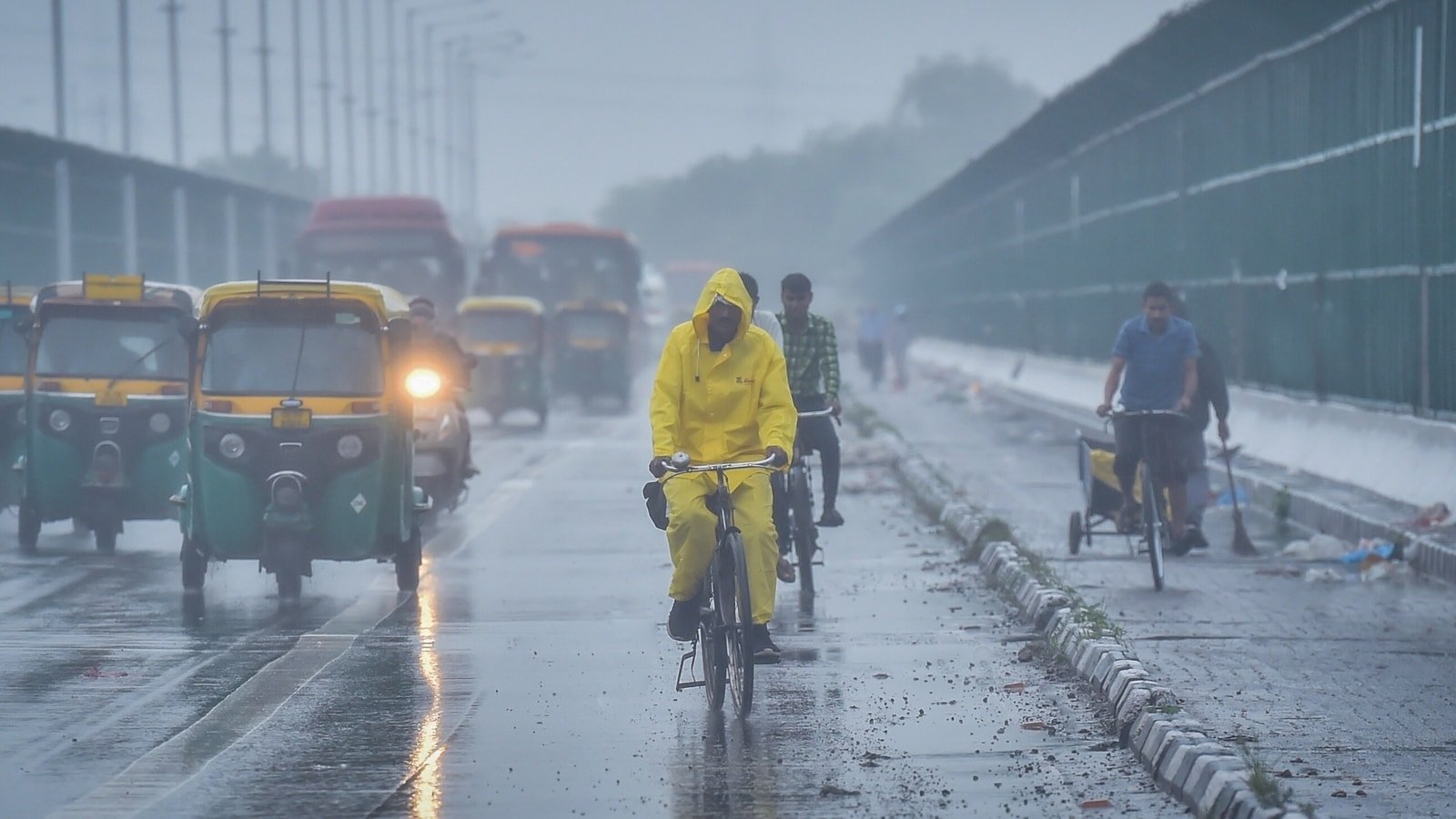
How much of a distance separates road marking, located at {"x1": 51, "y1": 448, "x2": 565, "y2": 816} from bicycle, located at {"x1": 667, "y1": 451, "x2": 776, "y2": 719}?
6.17ft

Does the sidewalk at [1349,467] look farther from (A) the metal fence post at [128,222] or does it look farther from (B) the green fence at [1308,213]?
(A) the metal fence post at [128,222]

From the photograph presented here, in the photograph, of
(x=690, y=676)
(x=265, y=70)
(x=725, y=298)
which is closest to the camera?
(x=725, y=298)

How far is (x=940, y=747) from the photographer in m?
8.62

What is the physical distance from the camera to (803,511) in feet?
43.3

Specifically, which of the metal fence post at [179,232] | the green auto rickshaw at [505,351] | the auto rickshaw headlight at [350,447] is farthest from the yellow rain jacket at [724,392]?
the metal fence post at [179,232]

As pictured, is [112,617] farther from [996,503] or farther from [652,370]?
[652,370]

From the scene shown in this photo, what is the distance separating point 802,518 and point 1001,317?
1509 inches

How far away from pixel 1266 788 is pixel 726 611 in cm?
288

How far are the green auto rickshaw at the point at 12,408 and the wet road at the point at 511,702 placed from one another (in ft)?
5.55

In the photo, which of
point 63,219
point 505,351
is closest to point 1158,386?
point 505,351

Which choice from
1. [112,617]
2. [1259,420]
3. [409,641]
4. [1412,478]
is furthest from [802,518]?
[1259,420]

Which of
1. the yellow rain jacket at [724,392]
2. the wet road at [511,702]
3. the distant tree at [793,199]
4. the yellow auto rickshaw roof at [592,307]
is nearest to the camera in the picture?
the wet road at [511,702]

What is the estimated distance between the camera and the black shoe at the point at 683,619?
374 inches

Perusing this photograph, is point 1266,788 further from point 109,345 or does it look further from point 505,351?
point 505,351
